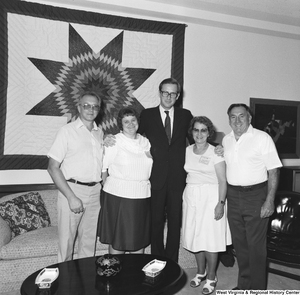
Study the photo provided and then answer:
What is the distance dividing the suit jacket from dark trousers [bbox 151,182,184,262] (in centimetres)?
7

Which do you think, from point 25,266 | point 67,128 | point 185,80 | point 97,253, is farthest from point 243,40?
point 25,266

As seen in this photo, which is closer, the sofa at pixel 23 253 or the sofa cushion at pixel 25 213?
the sofa at pixel 23 253

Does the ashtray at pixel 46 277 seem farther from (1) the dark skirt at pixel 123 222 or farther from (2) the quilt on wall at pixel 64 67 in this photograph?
(2) the quilt on wall at pixel 64 67

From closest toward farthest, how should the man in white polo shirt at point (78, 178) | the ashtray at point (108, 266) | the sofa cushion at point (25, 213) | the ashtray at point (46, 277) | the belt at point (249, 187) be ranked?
the ashtray at point (46, 277)
the ashtray at point (108, 266)
the man in white polo shirt at point (78, 178)
the belt at point (249, 187)
the sofa cushion at point (25, 213)

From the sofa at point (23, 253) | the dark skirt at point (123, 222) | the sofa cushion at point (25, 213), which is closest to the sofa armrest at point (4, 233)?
the sofa at point (23, 253)

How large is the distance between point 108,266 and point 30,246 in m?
1.13

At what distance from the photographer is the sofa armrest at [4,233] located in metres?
2.79

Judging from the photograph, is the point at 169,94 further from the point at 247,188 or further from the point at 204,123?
the point at 247,188

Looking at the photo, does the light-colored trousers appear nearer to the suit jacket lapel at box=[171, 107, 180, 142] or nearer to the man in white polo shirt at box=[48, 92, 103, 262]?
the man in white polo shirt at box=[48, 92, 103, 262]

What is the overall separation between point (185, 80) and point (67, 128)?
2.06 metres

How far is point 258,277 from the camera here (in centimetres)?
263

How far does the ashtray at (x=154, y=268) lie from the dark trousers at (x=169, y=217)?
62 centimetres

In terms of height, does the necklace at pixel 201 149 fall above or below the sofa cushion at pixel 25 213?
above

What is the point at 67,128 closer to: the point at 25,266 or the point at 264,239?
the point at 25,266
